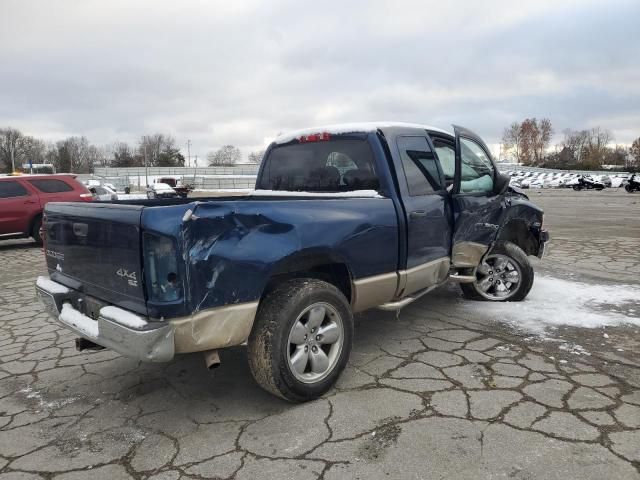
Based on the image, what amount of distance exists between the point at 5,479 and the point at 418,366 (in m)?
2.75

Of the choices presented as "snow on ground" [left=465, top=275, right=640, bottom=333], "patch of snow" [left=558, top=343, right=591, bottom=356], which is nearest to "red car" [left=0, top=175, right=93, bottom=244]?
"snow on ground" [left=465, top=275, right=640, bottom=333]

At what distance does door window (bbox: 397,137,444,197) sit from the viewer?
412 cm

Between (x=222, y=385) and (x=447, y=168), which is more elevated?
(x=447, y=168)

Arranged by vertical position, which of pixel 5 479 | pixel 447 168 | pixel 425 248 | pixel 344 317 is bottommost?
pixel 5 479

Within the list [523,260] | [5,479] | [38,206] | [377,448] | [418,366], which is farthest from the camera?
[38,206]

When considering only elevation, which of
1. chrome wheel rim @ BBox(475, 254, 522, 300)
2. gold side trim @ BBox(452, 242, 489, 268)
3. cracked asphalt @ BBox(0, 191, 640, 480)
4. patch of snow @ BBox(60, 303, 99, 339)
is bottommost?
cracked asphalt @ BBox(0, 191, 640, 480)

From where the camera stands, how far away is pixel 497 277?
218 inches

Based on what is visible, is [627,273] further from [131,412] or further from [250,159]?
[250,159]

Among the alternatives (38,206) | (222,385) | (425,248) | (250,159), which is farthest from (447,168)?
(250,159)

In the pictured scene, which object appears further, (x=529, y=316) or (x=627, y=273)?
(x=627, y=273)

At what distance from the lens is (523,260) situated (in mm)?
5348

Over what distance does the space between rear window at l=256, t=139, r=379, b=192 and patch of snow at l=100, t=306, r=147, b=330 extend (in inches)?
84.0

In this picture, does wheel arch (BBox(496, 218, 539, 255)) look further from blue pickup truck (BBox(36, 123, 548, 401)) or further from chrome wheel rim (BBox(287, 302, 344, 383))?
chrome wheel rim (BBox(287, 302, 344, 383))

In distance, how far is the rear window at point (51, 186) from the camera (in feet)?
37.3
